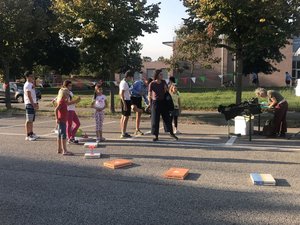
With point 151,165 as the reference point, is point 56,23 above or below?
above

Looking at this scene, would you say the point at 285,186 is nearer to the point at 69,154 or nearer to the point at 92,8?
the point at 69,154

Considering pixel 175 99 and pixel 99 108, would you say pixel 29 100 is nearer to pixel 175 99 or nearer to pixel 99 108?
pixel 99 108

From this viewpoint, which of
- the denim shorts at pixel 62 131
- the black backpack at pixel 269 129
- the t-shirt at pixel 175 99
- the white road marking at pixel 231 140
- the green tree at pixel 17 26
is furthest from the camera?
the green tree at pixel 17 26

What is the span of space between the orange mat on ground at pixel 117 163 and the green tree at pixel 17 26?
46.0 feet

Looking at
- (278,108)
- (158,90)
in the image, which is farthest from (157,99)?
(278,108)

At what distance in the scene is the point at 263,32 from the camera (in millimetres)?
14984

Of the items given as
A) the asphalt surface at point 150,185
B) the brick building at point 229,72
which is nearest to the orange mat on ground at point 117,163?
the asphalt surface at point 150,185

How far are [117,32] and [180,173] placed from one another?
1216 centimetres

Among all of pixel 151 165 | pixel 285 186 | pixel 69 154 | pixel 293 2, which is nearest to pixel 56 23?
pixel 293 2

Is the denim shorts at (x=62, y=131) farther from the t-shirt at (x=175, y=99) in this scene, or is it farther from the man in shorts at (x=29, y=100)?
the t-shirt at (x=175, y=99)

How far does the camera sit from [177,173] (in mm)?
7305

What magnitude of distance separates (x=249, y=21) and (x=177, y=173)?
9612mm

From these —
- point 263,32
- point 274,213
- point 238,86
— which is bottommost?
point 274,213

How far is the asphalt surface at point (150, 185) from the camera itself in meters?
5.29
